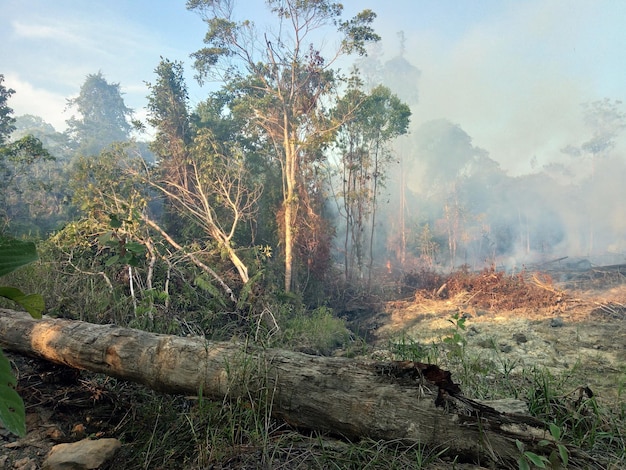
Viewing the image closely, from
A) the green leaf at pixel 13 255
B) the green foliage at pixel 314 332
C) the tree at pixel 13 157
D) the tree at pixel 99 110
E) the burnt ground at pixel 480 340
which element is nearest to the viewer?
the green leaf at pixel 13 255

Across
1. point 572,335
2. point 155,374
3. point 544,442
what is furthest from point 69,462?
point 572,335

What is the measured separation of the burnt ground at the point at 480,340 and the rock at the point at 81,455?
0.22 metres

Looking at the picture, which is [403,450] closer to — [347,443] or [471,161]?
[347,443]

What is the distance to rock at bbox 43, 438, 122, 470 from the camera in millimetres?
1729

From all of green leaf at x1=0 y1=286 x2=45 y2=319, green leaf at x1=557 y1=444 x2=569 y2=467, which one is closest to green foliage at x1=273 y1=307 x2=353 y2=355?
green leaf at x1=557 y1=444 x2=569 y2=467

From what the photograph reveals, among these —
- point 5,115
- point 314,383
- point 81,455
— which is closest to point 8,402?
point 81,455

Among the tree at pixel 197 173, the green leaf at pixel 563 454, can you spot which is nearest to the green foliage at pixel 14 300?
the green leaf at pixel 563 454

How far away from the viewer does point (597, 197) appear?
108 ft

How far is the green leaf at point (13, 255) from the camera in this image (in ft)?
2.68

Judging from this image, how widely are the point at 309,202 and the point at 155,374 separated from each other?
10491 mm

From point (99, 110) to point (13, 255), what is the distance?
58366 mm

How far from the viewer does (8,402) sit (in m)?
0.69

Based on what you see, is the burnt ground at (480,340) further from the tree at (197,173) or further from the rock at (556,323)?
the tree at (197,173)

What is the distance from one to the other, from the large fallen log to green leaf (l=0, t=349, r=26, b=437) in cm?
145
